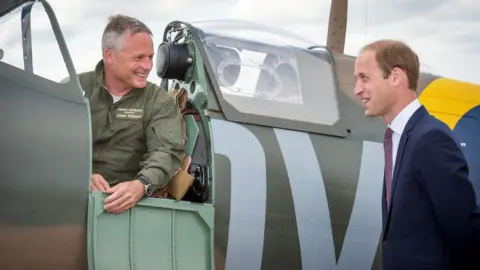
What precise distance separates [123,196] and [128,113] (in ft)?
2.05

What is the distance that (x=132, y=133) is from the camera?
14.1ft

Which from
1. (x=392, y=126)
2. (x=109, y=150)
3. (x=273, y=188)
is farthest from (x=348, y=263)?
(x=392, y=126)

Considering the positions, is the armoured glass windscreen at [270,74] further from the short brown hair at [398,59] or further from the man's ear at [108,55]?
the short brown hair at [398,59]

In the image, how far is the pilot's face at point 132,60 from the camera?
14.1 feet

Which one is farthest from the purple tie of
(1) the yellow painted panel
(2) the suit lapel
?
(1) the yellow painted panel

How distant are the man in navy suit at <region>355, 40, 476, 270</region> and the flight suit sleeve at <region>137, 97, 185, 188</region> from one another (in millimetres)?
1756

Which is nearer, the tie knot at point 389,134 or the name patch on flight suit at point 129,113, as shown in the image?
the tie knot at point 389,134

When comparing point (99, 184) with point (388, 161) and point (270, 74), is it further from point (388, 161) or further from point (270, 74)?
point (388, 161)

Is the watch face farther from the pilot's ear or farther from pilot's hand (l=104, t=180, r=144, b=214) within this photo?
the pilot's ear

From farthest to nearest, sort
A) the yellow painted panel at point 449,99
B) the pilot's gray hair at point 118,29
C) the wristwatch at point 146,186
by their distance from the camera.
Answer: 1. the yellow painted panel at point 449,99
2. the pilot's gray hair at point 118,29
3. the wristwatch at point 146,186

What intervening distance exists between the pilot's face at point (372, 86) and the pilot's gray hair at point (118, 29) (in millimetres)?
1935

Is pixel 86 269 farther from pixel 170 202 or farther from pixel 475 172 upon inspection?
pixel 475 172

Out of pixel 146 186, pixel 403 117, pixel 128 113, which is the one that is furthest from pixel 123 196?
pixel 403 117

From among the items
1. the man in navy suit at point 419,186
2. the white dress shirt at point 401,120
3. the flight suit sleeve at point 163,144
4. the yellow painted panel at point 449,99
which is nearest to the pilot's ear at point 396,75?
the man in navy suit at point 419,186
